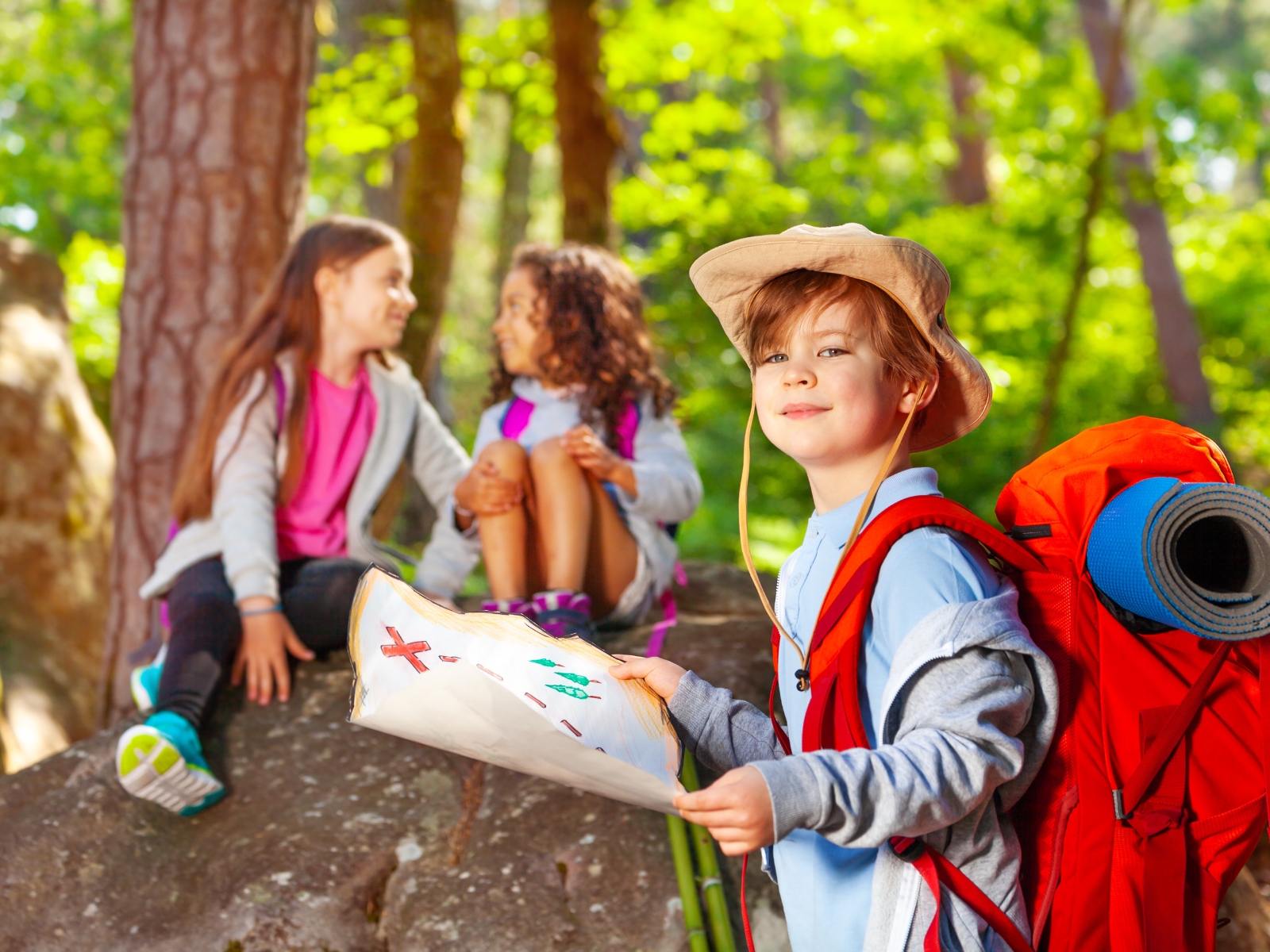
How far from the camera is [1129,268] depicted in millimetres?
11227

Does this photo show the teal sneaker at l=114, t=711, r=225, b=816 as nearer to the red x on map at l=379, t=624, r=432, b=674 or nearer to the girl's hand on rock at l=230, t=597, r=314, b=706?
the girl's hand on rock at l=230, t=597, r=314, b=706

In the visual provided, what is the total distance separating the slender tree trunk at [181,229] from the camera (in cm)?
379

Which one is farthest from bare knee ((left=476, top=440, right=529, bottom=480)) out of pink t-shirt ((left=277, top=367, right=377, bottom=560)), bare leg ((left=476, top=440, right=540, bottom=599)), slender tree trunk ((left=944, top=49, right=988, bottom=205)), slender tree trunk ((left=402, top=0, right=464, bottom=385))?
slender tree trunk ((left=944, top=49, right=988, bottom=205))

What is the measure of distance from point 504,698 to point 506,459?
1.68 m

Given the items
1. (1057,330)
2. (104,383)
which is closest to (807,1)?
(1057,330)

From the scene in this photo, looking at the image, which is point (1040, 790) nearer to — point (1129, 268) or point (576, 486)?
point (576, 486)

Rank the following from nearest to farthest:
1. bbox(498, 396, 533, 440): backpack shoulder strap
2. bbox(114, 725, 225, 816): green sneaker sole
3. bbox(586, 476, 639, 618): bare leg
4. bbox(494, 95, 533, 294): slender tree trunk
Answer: bbox(114, 725, 225, 816): green sneaker sole → bbox(586, 476, 639, 618): bare leg → bbox(498, 396, 533, 440): backpack shoulder strap → bbox(494, 95, 533, 294): slender tree trunk

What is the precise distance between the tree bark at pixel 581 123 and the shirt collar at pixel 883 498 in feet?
13.6

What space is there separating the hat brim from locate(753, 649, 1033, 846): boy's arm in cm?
49

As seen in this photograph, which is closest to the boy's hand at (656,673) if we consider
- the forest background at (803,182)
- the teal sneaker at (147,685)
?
the teal sneaker at (147,685)

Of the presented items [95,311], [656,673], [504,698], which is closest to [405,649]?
[504,698]

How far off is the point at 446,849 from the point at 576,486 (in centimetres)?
104

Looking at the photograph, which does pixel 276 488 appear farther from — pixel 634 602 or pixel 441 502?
pixel 634 602

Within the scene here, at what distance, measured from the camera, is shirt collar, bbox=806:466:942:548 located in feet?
4.99
